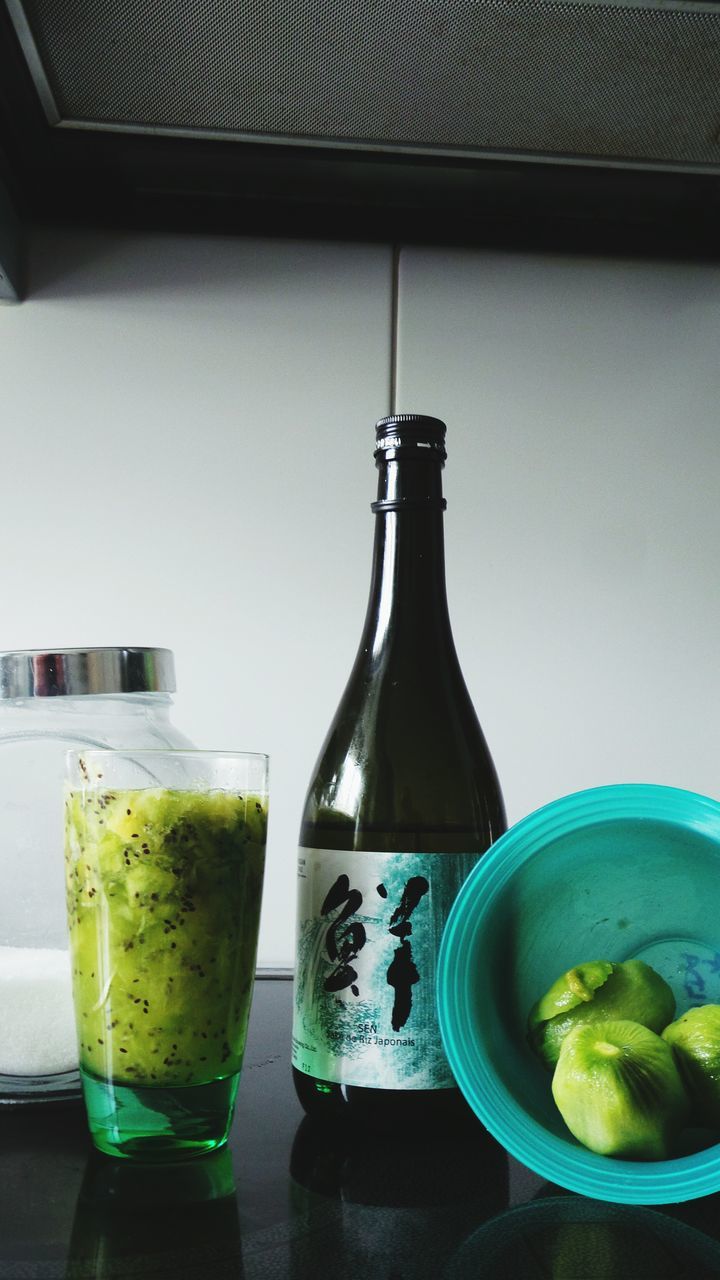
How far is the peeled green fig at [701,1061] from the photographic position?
15.4 inches

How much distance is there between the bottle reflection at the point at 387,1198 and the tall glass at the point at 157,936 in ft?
0.17

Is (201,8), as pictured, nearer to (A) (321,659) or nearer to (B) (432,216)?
(B) (432,216)

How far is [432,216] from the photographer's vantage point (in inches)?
30.5

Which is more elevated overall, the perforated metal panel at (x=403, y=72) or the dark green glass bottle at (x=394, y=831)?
the perforated metal panel at (x=403, y=72)

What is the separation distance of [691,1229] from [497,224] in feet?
2.17

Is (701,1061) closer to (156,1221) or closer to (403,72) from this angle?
(156,1221)

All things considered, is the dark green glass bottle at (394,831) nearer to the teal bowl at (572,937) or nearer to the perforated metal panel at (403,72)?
the teal bowl at (572,937)

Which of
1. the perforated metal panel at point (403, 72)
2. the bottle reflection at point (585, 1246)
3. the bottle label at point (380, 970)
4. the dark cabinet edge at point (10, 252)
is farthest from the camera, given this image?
the dark cabinet edge at point (10, 252)

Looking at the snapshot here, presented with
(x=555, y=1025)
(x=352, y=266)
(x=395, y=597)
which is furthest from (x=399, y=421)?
(x=352, y=266)

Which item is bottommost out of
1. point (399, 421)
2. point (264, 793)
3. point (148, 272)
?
point (264, 793)

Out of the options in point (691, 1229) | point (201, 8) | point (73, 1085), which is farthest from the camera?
point (201, 8)

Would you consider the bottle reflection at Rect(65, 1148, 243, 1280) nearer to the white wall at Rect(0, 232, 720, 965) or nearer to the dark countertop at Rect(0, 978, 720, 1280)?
the dark countertop at Rect(0, 978, 720, 1280)

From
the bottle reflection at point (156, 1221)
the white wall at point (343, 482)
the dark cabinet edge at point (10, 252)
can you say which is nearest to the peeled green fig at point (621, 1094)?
the bottle reflection at point (156, 1221)

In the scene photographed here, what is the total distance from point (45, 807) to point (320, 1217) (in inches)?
8.9
